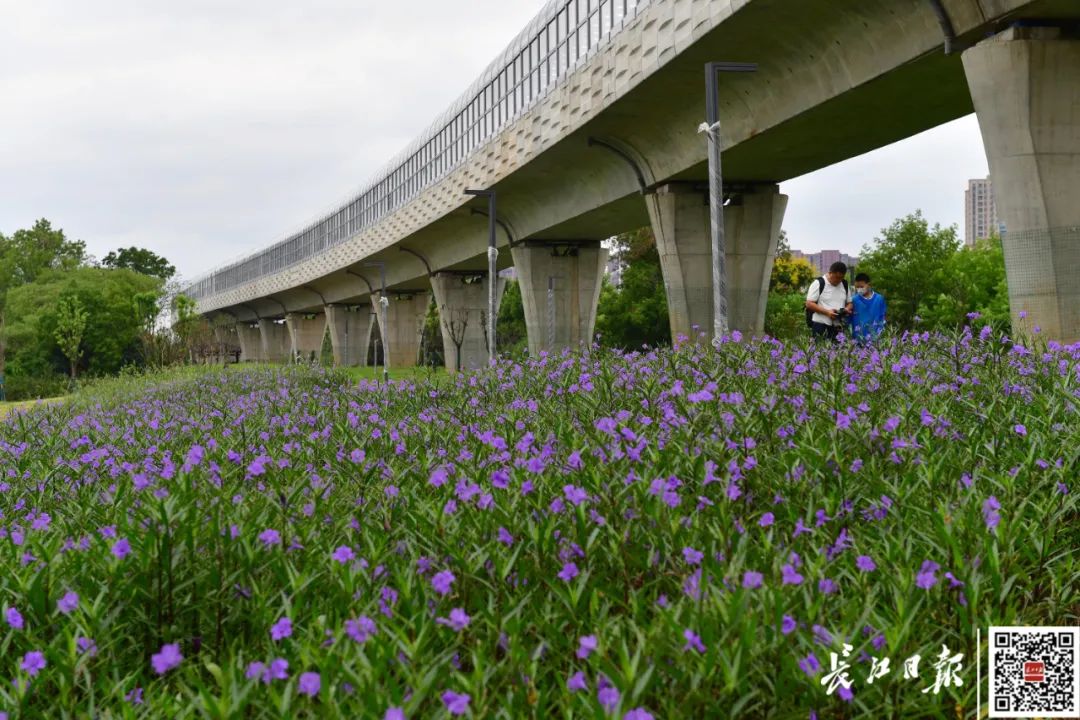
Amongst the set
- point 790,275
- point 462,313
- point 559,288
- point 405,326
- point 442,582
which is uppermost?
point 790,275

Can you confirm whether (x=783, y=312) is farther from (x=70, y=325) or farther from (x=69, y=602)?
(x=69, y=602)

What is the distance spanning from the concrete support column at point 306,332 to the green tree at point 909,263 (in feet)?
156

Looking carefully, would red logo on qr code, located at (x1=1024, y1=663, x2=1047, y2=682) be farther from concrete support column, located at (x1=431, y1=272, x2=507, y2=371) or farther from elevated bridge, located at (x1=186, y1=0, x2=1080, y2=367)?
concrete support column, located at (x1=431, y1=272, x2=507, y2=371)

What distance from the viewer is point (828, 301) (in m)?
12.7

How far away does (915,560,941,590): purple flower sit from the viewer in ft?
10.1

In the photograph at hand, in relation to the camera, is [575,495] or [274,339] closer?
[575,495]

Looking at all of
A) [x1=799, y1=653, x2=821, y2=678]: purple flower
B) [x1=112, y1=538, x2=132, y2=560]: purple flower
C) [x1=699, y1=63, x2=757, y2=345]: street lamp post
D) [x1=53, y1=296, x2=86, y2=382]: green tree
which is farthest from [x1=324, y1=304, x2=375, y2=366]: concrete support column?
[x1=799, y1=653, x2=821, y2=678]: purple flower

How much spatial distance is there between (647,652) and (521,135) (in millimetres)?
27529

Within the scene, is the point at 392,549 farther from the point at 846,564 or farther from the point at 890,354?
the point at 890,354

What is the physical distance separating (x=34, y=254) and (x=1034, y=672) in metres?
131

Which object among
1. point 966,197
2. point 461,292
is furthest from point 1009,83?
point 966,197

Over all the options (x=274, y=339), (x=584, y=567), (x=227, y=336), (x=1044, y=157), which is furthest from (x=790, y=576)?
(x=227, y=336)

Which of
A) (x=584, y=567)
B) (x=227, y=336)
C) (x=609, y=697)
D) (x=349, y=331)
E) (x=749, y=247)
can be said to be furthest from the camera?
(x=227, y=336)

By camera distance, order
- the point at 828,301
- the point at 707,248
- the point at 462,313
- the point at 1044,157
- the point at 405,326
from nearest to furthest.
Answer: the point at 828,301
the point at 1044,157
the point at 707,248
the point at 462,313
the point at 405,326
